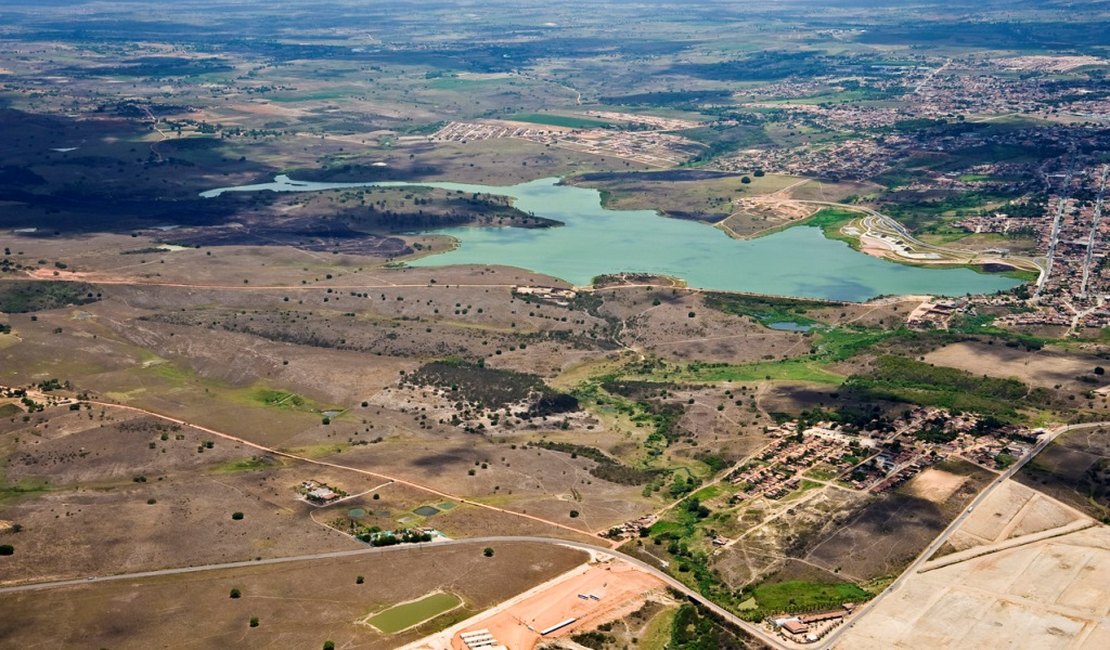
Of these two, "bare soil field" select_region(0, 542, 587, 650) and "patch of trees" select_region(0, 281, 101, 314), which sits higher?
"patch of trees" select_region(0, 281, 101, 314)

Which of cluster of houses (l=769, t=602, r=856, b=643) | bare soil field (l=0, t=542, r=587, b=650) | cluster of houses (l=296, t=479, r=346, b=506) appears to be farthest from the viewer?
cluster of houses (l=296, t=479, r=346, b=506)

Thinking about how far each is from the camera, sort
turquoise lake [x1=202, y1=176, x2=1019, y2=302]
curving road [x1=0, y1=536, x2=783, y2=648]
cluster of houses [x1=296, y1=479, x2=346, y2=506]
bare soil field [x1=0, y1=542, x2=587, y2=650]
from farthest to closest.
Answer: turquoise lake [x1=202, y1=176, x2=1019, y2=302] < cluster of houses [x1=296, y1=479, x2=346, y2=506] < curving road [x1=0, y1=536, x2=783, y2=648] < bare soil field [x1=0, y1=542, x2=587, y2=650]

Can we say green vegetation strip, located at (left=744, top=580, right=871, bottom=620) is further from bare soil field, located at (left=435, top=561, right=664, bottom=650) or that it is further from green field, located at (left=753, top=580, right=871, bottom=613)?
bare soil field, located at (left=435, top=561, right=664, bottom=650)

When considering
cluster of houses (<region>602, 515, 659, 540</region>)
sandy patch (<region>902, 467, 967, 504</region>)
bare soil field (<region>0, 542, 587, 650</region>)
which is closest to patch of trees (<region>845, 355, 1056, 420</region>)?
sandy patch (<region>902, 467, 967, 504</region>)

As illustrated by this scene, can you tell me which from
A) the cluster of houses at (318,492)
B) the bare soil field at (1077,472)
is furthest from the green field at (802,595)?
the cluster of houses at (318,492)

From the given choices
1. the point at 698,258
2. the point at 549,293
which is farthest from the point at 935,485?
the point at 698,258

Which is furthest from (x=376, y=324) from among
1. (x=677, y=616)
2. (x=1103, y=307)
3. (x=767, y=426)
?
(x=1103, y=307)
